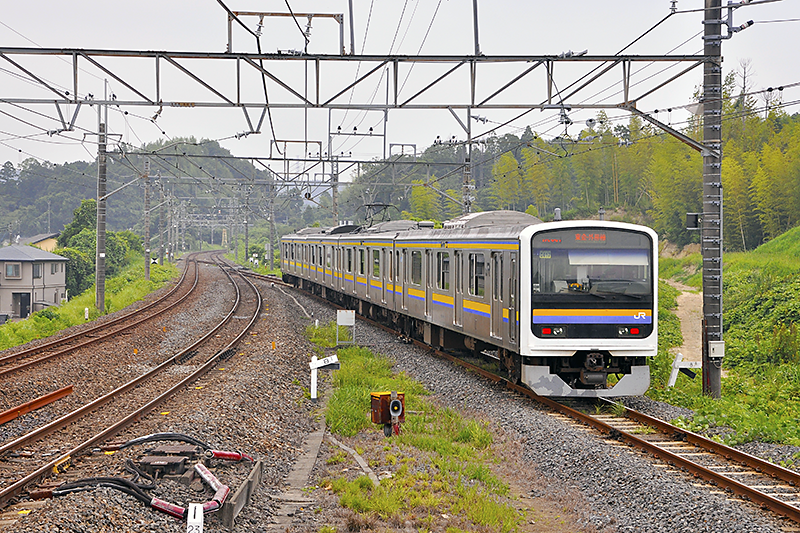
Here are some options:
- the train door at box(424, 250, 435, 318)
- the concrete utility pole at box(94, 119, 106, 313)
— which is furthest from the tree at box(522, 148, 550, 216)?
the train door at box(424, 250, 435, 318)

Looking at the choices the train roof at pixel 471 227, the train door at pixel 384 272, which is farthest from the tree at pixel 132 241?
the train door at pixel 384 272

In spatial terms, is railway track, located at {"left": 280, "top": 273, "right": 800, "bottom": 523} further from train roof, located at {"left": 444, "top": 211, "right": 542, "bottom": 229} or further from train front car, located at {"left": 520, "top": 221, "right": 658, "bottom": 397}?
train roof, located at {"left": 444, "top": 211, "right": 542, "bottom": 229}

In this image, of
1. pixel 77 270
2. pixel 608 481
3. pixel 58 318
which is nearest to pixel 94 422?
pixel 608 481

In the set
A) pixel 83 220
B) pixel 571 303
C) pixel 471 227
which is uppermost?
pixel 83 220

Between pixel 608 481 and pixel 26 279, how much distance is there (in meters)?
44.8

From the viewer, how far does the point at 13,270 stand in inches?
1777

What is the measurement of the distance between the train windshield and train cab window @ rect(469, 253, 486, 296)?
1904 mm

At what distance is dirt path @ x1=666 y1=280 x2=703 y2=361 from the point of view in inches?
757

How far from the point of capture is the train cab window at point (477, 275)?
1207 centimetres

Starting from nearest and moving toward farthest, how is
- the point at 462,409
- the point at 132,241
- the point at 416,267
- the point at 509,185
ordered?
the point at 462,409 → the point at 416,267 → the point at 509,185 → the point at 132,241

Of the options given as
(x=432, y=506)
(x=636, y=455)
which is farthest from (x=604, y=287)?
(x=432, y=506)

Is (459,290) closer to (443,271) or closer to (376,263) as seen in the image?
(443,271)

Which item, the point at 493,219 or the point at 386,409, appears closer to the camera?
the point at 386,409

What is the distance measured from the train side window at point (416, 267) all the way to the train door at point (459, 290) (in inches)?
94.7
